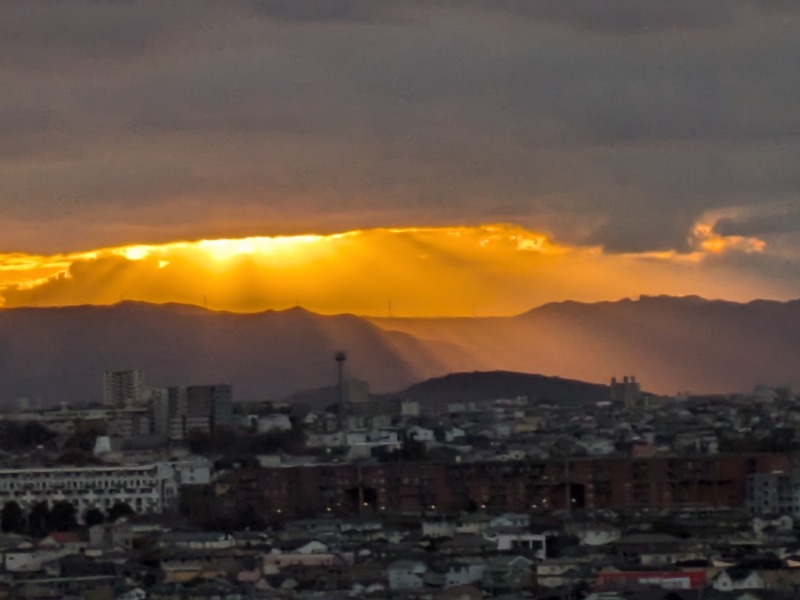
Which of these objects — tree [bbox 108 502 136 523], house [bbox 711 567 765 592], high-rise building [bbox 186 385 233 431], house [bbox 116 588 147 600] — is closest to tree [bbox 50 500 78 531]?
tree [bbox 108 502 136 523]

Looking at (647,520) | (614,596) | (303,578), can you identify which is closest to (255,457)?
(647,520)

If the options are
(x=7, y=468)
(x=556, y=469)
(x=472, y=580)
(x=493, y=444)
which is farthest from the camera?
(x=493, y=444)

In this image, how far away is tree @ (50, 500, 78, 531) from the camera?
92.4 meters

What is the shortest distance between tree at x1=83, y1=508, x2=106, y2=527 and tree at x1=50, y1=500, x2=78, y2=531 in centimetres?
30

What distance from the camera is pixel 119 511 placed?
95.2 metres

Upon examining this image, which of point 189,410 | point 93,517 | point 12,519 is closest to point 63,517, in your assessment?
point 93,517

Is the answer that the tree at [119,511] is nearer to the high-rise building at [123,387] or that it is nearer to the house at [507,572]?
the house at [507,572]

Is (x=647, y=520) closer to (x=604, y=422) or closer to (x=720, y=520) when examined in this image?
(x=720, y=520)

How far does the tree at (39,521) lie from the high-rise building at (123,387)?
83.7 metres

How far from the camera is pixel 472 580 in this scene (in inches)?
2579

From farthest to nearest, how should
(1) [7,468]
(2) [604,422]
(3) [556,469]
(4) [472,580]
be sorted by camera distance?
(2) [604,422] < (1) [7,468] < (3) [556,469] < (4) [472,580]

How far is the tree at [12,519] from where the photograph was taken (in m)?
91.5

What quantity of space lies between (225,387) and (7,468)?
52192 millimetres

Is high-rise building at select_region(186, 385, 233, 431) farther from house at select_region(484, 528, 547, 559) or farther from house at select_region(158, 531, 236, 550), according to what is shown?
house at select_region(484, 528, 547, 559)
